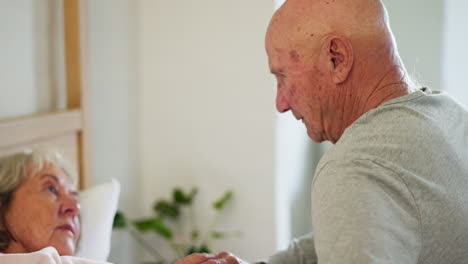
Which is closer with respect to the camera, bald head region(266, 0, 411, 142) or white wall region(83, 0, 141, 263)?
bald head region(266, 0, 411, 142)

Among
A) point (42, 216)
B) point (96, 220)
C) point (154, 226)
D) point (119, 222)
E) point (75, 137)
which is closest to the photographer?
point (42, 216)

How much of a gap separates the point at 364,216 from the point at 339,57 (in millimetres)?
391

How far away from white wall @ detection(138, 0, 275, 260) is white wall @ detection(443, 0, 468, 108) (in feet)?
2.52

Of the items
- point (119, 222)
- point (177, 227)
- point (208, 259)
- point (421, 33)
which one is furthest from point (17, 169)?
point (421, 33)

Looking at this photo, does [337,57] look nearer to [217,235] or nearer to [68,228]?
[68,228]

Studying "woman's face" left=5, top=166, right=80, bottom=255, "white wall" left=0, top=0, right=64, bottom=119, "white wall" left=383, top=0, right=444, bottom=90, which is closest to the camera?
"woman's face" left=5, top=166, right=80, bottom=255

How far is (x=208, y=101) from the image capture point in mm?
2859

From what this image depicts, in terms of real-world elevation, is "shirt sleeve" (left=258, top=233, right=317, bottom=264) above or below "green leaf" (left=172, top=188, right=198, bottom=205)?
above

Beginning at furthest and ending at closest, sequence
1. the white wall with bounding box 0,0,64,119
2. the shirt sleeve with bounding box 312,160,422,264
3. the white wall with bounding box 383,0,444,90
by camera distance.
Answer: the white wall with bounding box 383,0,444,90 → the white wall with bounding box 0,0,64,119 → the shirt sleeve with bounding box 312,160,422,264

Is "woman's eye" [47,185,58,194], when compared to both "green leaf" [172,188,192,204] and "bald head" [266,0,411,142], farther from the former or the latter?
"green leaf" [172,188,192,204]

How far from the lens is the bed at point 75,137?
1874mm

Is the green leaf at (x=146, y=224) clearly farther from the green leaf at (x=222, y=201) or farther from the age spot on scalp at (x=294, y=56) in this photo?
the age spot on scalp at (x=294, y=56)

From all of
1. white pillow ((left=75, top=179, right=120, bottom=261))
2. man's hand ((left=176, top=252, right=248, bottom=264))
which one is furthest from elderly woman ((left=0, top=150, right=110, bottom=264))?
man's hand ((left=176, top=252, right=248, bottom=264))

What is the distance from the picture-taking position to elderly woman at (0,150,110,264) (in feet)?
5.19
